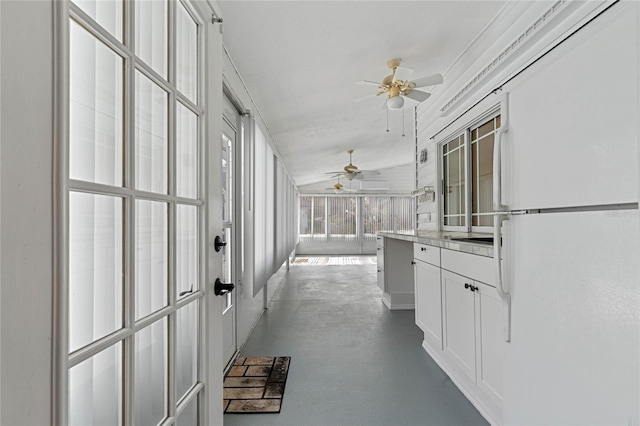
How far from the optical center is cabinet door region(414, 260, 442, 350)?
2383 mm

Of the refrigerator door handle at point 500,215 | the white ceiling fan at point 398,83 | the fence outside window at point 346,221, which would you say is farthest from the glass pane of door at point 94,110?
the fence outside window at point 346,221

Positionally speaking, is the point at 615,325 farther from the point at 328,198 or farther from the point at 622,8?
the point at 328,198

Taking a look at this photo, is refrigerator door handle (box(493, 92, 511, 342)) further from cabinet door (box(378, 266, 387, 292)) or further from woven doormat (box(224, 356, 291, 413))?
cabinet door (box(378, 266, 387, 292))

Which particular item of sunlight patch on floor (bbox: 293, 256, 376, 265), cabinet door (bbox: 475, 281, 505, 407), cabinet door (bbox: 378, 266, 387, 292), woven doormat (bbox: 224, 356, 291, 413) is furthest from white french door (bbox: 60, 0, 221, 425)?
sunlight patch on floor (bbox: 293, 256, 376, 265)

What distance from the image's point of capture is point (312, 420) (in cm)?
180

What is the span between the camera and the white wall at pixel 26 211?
449 millimetres

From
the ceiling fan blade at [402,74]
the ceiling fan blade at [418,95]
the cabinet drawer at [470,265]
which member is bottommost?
the cabinet drawer at [470,265]

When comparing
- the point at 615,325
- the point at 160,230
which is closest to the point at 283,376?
the point at 160,230

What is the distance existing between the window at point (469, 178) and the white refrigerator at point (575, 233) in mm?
1558

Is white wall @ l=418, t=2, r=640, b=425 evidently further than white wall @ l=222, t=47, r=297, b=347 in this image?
No

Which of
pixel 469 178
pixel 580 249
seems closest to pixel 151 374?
pixel 580 249

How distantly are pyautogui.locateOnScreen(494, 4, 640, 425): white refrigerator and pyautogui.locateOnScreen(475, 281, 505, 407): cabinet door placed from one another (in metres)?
0.28

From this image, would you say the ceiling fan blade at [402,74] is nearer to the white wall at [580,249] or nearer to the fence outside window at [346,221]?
the white wall at [580,249]

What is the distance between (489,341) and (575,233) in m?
0.94
